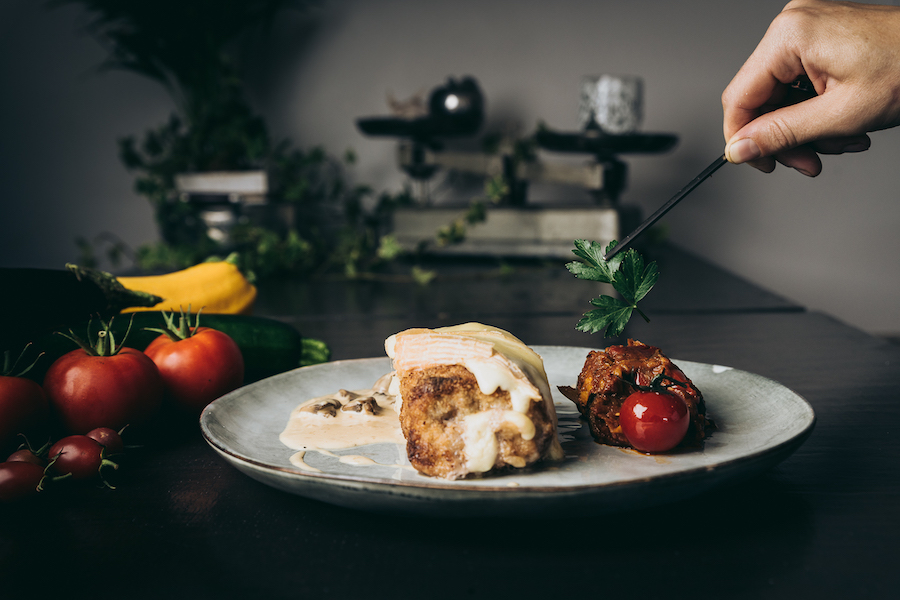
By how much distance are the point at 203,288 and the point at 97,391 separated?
0.51 meters

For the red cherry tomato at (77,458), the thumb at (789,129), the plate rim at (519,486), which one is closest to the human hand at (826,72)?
the thumb at (789,129)

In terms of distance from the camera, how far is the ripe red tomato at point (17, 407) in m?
0.68

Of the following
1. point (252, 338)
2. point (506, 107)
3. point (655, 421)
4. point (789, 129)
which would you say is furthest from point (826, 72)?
point (506, 107)

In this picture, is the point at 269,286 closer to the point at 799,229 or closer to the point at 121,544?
the point at 121,544

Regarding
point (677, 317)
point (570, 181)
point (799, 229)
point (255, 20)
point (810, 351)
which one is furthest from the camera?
point (799, 229)

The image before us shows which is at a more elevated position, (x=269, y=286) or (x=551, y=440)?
(x=551, y=440)

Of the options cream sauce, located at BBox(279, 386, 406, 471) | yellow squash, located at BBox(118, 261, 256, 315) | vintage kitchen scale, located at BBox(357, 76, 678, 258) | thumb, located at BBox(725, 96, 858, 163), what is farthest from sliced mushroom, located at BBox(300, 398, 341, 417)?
vintage kitchen scale, located at BBox(357, 76, 678, 258)

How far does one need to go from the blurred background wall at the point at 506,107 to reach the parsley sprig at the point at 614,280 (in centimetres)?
221

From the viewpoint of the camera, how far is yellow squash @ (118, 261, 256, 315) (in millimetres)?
1190

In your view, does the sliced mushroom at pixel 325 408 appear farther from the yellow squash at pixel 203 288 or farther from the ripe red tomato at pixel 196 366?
the yellow squash at pixel 203 288

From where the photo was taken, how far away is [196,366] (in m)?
0.84

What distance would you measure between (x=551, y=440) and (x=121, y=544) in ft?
1.22

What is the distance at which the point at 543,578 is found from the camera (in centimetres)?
49

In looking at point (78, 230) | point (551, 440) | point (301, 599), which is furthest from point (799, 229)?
point (78, 230)
